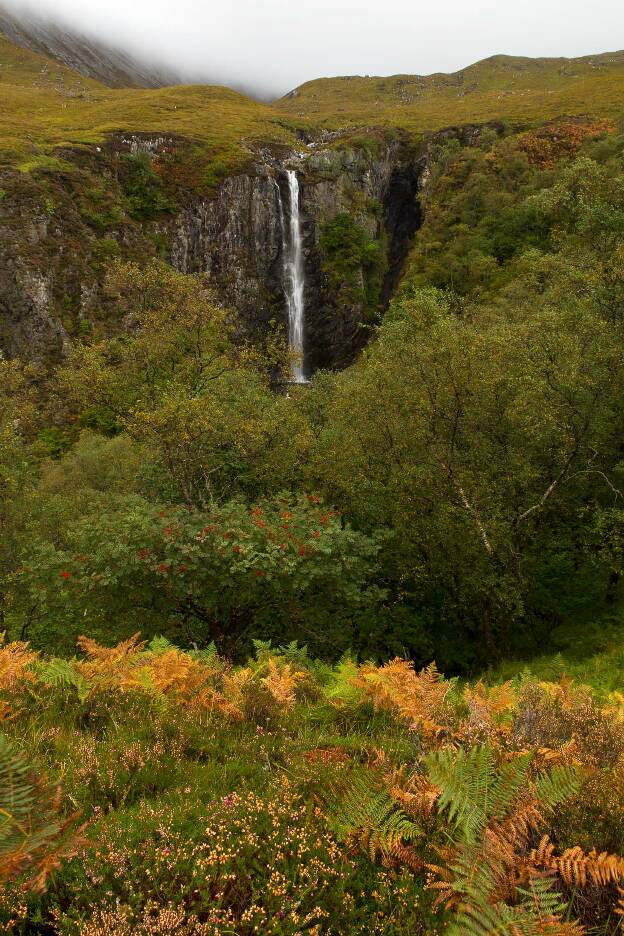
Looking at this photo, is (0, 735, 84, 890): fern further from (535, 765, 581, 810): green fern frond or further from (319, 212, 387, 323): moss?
(319, 212, 387, 323): moss

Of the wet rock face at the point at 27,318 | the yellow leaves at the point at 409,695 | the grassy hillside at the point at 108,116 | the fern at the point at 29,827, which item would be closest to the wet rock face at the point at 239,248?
the grassy hillside at the point at 108,116

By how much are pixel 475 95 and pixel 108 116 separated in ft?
347

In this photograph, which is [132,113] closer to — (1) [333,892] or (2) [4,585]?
(2) [4,585]

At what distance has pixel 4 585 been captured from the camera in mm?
17109

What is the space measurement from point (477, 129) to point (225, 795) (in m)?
99.3

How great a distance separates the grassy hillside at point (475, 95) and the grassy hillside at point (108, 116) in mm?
21624

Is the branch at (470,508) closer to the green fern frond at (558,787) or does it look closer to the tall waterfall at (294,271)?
the green fern frond at (558,787)

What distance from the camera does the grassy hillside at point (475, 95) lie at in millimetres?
90500

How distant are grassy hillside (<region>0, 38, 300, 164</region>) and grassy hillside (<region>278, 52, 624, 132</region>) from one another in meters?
21.6

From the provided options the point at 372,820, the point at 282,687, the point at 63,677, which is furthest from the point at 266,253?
the point at 372,820

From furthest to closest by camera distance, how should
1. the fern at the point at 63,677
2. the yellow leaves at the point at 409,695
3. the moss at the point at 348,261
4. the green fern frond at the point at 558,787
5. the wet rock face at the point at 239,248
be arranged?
1. the moss at the point at 348,261
2. the wet rock face at the point at 239,248
3. the fern at the point at 63,677
4. the yellow leaves at the point at 409,695
5. the green fern frond at the point at 558,787

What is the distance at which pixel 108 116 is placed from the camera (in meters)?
87.2

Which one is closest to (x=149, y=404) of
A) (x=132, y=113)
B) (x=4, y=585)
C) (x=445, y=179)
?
(x=4, y=585)

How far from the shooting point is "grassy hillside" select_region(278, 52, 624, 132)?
297 ft
